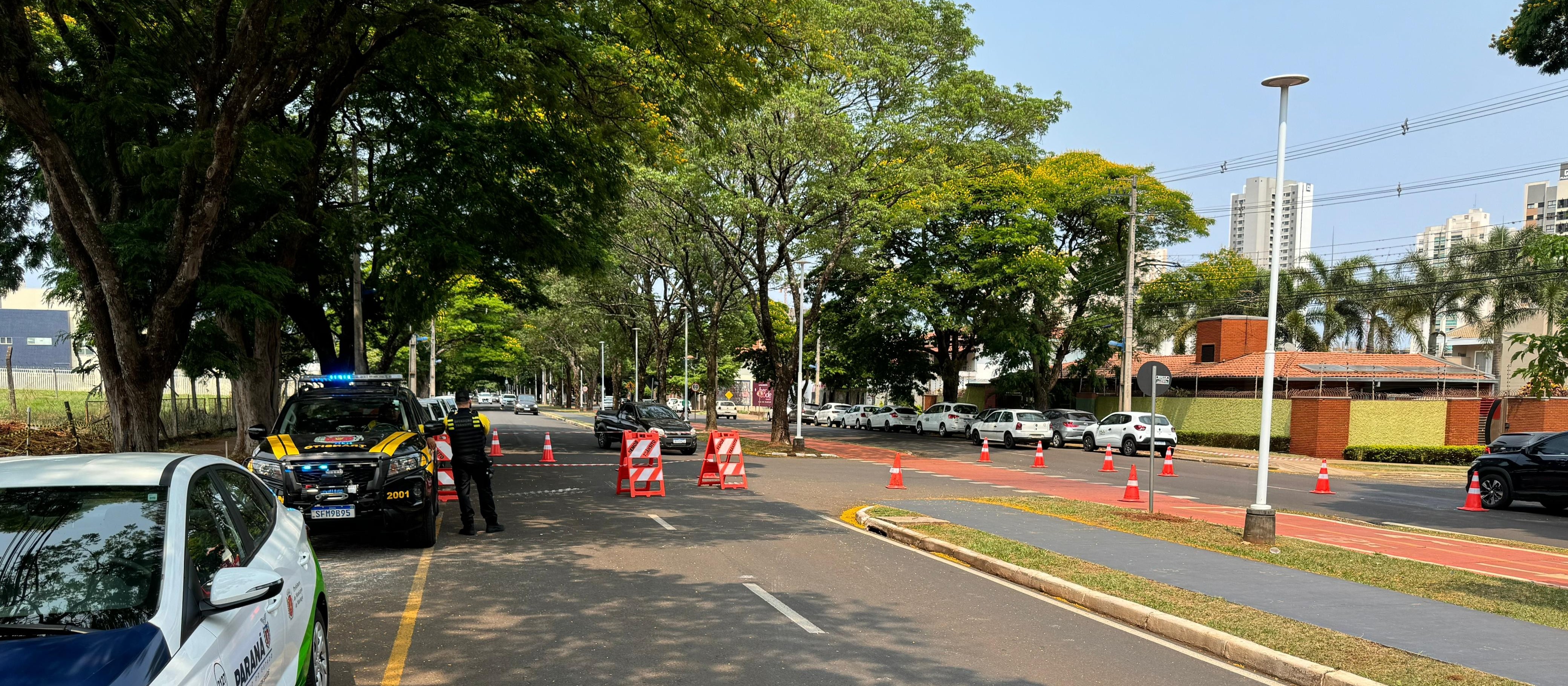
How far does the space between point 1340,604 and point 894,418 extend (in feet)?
139

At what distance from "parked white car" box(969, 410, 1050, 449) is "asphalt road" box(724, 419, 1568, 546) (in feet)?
2.32

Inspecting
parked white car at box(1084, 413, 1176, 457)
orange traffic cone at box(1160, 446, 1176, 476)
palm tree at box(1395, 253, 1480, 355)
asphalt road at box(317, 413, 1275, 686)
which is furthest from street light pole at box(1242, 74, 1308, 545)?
palm tree at box(1395, 253, 1480, 355)

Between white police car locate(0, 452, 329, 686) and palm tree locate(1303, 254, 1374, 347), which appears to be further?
palm tree locate(1303, 254, 1374, 347)

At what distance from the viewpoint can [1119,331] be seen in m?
43.0

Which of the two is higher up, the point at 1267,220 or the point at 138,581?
the point at 1267,220

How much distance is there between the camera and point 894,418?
5053 centimetres

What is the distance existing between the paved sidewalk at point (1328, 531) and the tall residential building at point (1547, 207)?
10.2 meters

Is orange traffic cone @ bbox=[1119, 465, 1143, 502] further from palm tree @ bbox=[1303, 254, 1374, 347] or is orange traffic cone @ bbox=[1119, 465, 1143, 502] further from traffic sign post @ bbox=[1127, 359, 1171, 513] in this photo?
palm tree @ bbox=[1303, 254, 1374, 347]

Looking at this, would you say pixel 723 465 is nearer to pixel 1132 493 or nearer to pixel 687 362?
pixel 1132 493

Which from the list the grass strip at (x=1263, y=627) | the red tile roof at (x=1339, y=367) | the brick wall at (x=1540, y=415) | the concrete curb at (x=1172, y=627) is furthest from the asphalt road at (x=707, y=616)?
the brick wall at (x=1540, y=415)

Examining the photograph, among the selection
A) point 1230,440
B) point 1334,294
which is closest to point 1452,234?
point 1334,294

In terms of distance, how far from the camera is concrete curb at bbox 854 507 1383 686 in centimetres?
625

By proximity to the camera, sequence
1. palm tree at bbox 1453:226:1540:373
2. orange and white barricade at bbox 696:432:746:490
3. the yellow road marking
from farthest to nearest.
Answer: palm tree at bbox 1453:226:1540:373 < orange and white barricade at bbox 696:432:746:490 < the yellow road marking

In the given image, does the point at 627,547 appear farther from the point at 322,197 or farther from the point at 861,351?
the point at 861,351
